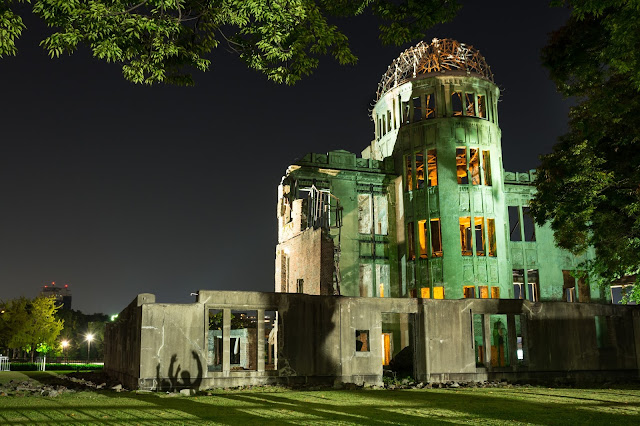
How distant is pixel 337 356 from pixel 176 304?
5.79 meters

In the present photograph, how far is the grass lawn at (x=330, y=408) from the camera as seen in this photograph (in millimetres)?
10953

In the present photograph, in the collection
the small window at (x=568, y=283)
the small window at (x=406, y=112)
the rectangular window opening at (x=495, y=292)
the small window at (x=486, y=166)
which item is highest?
the small window at (x=406, y=112)

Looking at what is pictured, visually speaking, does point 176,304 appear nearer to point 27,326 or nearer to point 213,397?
point 213,397

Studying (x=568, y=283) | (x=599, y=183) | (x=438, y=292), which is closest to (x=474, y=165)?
(x=438, y=292)

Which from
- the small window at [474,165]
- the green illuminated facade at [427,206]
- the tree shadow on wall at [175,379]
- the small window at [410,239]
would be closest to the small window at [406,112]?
the green illuminated facade at [427,206]

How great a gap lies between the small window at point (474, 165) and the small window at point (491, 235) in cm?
243

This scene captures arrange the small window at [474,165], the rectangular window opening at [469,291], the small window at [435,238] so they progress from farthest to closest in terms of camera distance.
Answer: the small window at [474,165], the small window at [435,238], the rectangular window opening at [469,291]

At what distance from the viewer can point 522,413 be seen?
12.2m

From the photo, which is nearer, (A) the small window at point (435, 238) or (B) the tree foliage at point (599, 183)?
(B) the tree foliage at point (599, 183)

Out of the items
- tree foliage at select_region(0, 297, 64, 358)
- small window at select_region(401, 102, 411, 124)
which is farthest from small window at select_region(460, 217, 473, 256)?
tree foliage at select_region(0, 297, 64, 358)

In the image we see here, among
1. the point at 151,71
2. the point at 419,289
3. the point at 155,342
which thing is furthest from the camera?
the point at 419,289

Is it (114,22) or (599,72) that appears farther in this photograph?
(599,72)

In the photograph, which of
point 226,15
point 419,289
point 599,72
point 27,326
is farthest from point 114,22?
point 27,326

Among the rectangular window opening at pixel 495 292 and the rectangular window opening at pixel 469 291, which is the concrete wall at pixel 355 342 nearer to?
the rectangular window opening at pixel 495 292
